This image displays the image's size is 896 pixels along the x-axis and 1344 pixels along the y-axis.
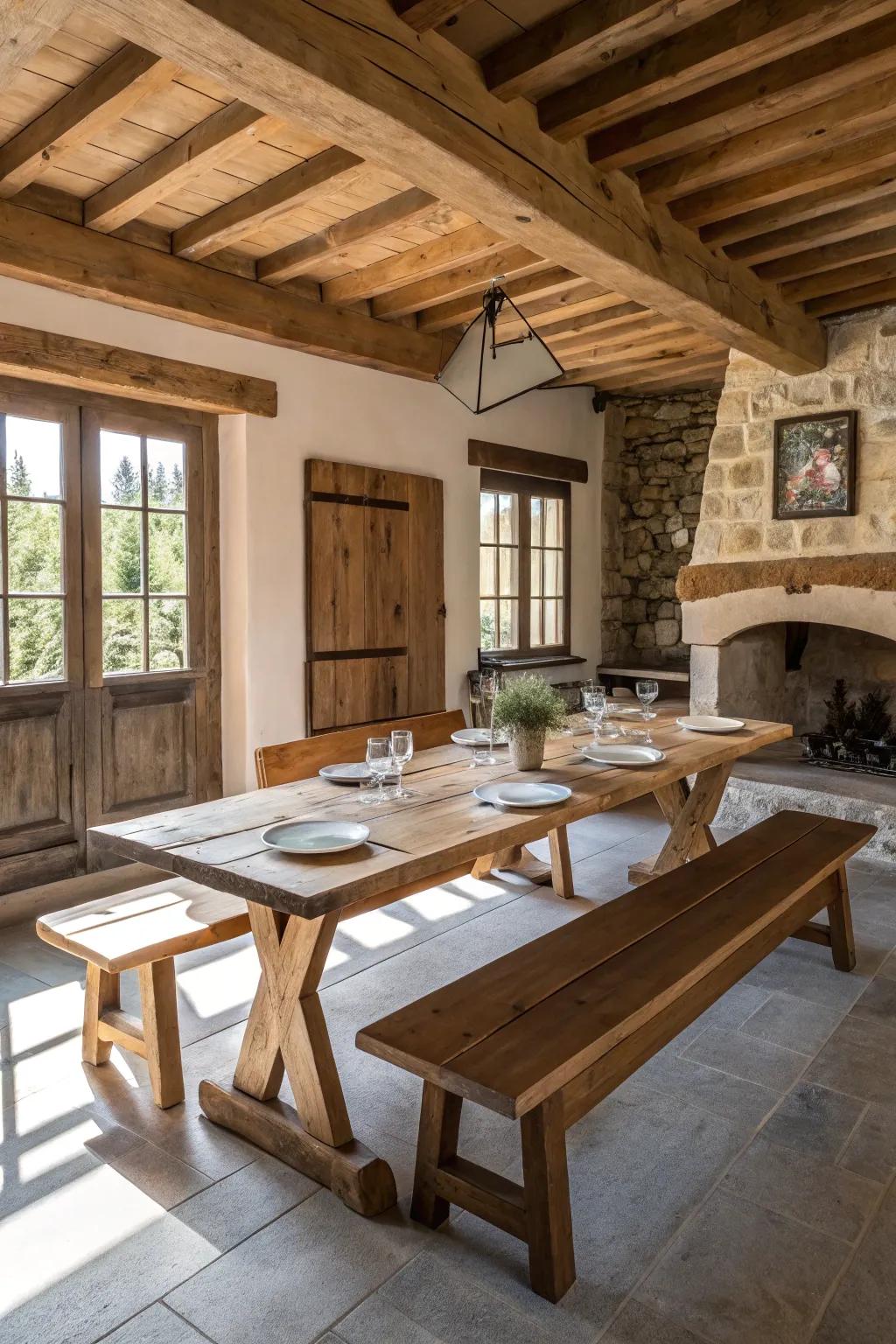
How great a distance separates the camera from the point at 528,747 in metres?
2.79

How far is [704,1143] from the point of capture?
6.89 feet

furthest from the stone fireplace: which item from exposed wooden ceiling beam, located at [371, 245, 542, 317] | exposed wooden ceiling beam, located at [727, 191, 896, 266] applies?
exposed wooden ceiling beam, located at [371, 245, 542, 317]

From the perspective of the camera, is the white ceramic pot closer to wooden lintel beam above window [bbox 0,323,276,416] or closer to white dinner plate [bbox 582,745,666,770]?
white dinner plate [bbox 582,745,666,770]

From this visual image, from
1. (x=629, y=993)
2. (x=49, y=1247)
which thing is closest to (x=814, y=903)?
(x=629, y=993)

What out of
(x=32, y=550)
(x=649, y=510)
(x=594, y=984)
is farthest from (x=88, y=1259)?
(x=649, y=510)

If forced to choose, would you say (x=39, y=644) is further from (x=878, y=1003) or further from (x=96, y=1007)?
(x=878, y=1003)

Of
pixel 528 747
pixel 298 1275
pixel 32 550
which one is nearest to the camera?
pixel 298 1275

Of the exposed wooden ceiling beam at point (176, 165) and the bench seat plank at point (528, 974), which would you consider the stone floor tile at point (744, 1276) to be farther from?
the exposed wooden ceiling beam at point (176, 165)

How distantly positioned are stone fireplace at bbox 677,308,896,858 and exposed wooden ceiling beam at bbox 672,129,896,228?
1.51m

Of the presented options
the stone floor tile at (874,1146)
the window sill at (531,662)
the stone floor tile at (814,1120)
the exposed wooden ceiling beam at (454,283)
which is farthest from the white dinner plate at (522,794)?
the window sill at (531,662)

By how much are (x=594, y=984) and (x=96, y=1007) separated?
53.5 inches

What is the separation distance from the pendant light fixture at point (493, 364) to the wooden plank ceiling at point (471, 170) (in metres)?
0.28

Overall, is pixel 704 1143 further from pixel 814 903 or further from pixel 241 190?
pixel 241 190

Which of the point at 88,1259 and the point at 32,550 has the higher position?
the point at 32,550
